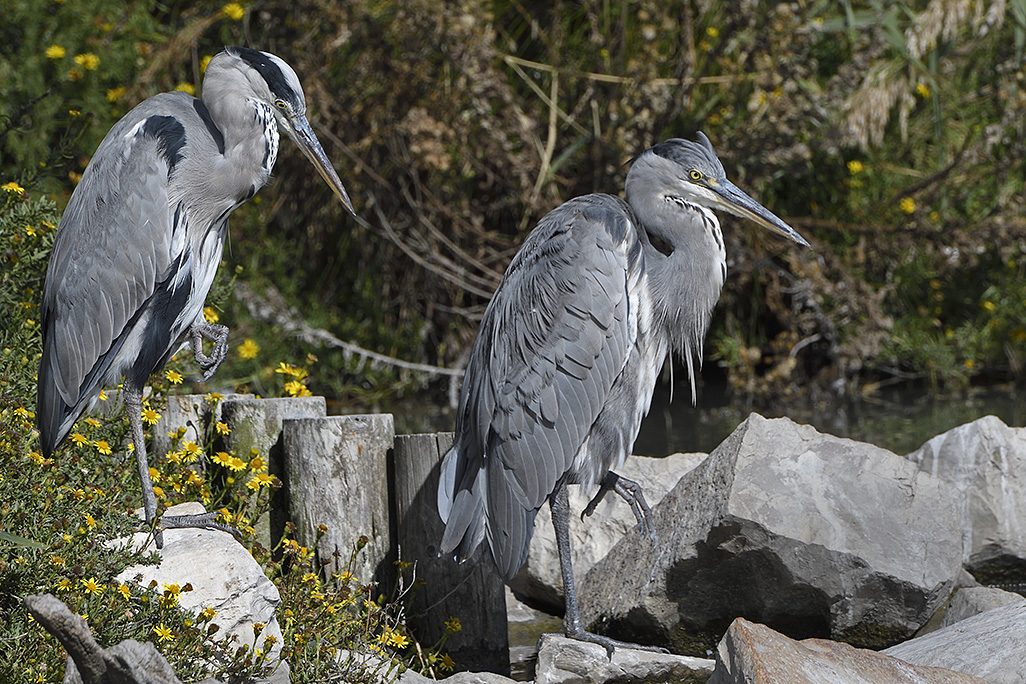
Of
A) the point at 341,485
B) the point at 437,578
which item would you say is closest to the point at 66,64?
the point at 341,485

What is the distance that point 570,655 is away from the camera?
346 cm

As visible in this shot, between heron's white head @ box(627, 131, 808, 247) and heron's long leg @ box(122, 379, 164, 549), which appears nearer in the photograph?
heron's long leg @ box(122, 379, 164, 549)

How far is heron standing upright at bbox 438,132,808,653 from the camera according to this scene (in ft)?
11.7

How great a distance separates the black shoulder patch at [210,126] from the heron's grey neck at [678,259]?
1433 millimetres

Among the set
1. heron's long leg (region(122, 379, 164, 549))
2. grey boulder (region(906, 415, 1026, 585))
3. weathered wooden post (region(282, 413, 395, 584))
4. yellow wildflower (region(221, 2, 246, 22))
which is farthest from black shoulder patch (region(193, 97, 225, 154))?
yellow wildflower (region(221, 2, 246, 22))

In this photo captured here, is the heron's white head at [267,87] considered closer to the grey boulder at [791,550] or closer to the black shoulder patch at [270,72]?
the black shoulder patch at [270,72]

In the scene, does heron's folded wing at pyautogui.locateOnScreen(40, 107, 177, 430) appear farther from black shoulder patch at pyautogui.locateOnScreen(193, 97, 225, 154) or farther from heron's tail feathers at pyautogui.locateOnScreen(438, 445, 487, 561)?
heron's tail feathers at pyautogui.locateOnScreen(438, 445, 487, 561)

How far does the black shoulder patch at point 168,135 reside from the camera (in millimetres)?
3469

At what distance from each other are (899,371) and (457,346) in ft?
10.4

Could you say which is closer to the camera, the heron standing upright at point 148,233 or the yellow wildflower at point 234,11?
the heron standing upright at point 148,233

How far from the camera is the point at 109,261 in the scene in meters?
3.44

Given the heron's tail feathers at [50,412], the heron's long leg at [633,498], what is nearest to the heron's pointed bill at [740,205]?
the heron's long leg at [633,498]

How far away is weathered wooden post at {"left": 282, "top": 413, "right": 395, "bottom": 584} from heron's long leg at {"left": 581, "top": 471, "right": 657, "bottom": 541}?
80 centimetres

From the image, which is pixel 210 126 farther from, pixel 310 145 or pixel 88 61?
pixel 88 61
